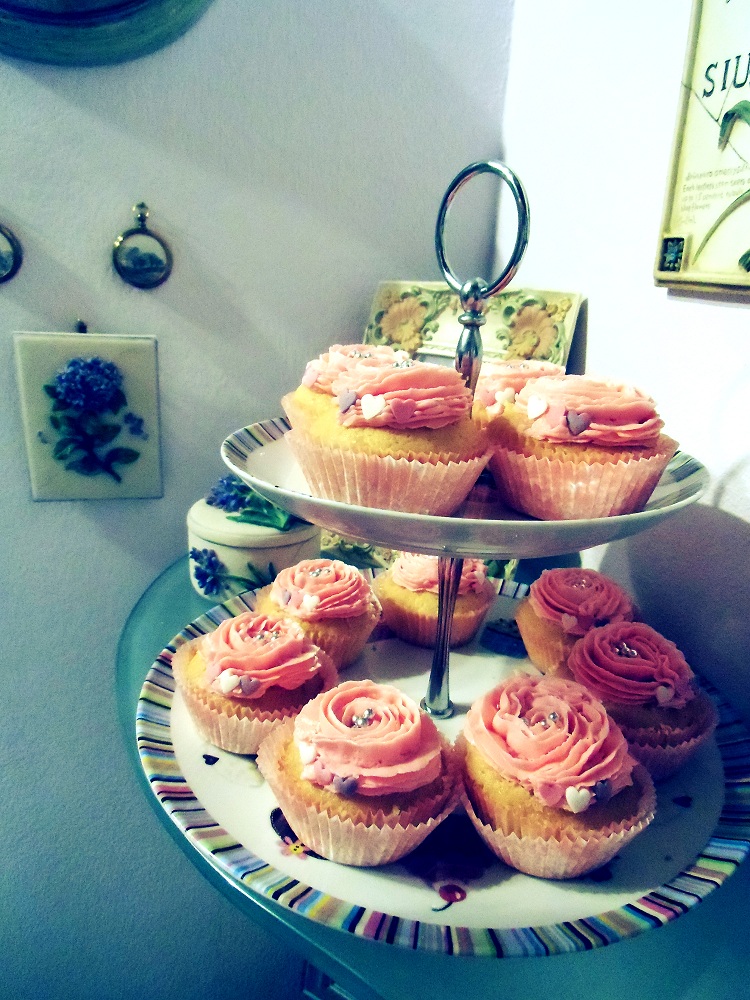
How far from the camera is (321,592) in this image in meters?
0.75

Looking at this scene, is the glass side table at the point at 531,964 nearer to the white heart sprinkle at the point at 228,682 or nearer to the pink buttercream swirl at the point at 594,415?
the white heart sprinkle at the point at 228,682

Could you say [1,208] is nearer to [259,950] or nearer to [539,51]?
[539,51]

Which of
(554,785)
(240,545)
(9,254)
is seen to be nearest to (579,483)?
(554,785)

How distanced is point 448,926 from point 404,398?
0.38 m

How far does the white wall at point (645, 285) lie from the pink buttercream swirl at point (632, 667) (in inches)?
3.6

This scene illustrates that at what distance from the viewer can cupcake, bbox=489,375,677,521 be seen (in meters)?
0.55

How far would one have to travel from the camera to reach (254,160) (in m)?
0.96

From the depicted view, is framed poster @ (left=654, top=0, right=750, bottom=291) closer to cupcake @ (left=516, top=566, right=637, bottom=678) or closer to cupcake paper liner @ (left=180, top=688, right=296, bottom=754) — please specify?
cupcake @ (left=516, top=566, right=637, bottom=678)

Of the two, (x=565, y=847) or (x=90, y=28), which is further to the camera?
(x=90, y=28)

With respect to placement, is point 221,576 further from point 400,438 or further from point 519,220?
point 519,220

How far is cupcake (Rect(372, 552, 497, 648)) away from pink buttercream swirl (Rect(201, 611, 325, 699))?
18cm

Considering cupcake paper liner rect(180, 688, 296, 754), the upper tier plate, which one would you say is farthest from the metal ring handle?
cupcake paper liner rect(180, 688, 296, 754)

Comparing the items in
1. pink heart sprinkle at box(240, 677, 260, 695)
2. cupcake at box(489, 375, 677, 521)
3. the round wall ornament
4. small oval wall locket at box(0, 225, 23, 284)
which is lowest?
pink heart sprinkle at box(240, 677, 260, 695)

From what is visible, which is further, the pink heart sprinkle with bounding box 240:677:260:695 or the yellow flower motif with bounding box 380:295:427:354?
the yellow flower motif with bounding box 380:295:427:354
